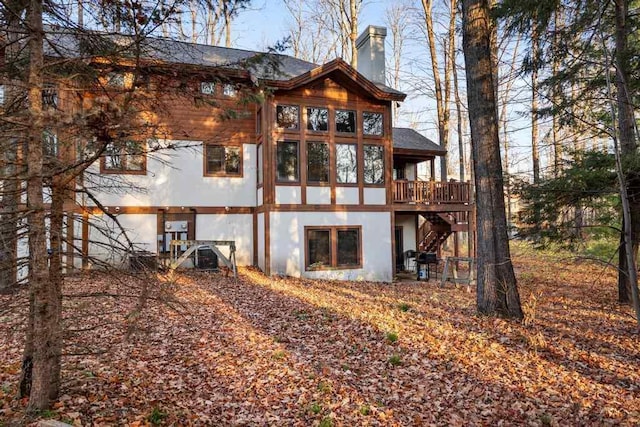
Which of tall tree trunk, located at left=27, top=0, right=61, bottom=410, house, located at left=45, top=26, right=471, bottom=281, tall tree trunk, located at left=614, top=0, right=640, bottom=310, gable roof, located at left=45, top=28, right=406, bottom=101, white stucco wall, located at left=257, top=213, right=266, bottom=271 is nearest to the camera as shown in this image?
tall tree trunk, located at left=27, top=0, right=61, bottom=410

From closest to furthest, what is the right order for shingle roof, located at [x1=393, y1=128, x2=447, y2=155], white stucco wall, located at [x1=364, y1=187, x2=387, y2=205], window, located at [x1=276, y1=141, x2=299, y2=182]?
window, located at [x1=276, y1=141, x2=299, y2=182] < white stucco wall, located at [x1=364, y1=187, x2=387, y2=205] < shingle roof, located at [x1=393, y1=128, x2=447, y2=155]

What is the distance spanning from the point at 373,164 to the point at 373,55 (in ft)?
18.5

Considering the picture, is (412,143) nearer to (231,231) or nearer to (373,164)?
(373,164)

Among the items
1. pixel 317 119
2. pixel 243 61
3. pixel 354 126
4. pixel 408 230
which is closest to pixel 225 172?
pixel 317 119

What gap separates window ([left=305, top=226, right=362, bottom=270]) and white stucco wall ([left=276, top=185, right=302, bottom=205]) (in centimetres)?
102

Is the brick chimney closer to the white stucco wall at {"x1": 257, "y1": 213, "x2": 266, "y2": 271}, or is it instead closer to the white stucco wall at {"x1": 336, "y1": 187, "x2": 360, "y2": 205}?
the white stucco wall at {"x1": 336, "y1": 187, "x2": 360, "y2": 205}

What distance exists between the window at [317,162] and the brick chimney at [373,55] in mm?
5120

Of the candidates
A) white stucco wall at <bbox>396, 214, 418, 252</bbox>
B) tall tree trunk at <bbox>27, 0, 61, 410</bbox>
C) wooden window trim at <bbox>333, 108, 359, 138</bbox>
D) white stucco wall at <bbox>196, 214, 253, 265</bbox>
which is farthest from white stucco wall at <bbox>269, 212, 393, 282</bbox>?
tall tree trunk at <bbox>27, 0, 61, 410</bbox>

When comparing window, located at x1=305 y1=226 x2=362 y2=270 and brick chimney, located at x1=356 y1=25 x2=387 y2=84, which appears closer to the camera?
window, located at x1=305 y1=226 x2=362 y2=270

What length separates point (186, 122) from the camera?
1316 cm

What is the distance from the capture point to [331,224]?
13.7m

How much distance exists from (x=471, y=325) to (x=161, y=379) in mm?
4854

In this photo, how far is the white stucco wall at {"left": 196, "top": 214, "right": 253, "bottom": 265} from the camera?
13844 millimetres

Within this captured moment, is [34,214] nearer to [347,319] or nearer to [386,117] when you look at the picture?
[347,319]
